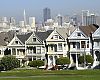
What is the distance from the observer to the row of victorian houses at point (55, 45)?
7006cm

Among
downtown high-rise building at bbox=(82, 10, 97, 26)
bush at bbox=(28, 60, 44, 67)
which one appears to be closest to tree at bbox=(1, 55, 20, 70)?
bush at bbox=(28, 60, 44, 67)

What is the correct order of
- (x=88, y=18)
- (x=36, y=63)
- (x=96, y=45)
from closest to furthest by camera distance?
(x=36, y=63) → (x=96, y=45) → (x=88, y=18)

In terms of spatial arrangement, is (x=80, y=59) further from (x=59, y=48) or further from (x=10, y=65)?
(x=10, y=65)

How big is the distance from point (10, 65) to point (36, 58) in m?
8.63

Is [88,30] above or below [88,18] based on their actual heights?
below

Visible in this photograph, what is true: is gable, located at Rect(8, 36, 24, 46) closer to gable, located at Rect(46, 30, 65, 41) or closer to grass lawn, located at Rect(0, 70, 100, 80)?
gable, located at Rect(46, 30, 65, 41)

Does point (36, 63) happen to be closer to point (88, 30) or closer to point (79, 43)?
point (79, 43)

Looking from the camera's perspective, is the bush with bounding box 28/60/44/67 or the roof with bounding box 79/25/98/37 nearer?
the bush with bounding box 28/60/44/67

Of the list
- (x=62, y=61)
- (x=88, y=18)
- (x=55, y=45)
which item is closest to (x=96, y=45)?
(x=62, y=61)

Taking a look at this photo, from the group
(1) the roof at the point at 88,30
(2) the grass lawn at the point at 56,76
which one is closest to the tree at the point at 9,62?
(1) the roof at the point at 88,30

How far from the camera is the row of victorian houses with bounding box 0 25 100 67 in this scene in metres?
70.1

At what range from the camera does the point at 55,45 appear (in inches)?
2847

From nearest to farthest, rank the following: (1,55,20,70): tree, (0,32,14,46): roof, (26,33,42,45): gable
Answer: (1,55,20,70): tree, (26,33,42,45): gable, (0,32,14,46): roof

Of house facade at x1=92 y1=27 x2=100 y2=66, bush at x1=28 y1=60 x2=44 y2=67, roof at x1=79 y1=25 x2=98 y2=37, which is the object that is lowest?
bush at x1=28 y1=60 x2=44 y2=67
